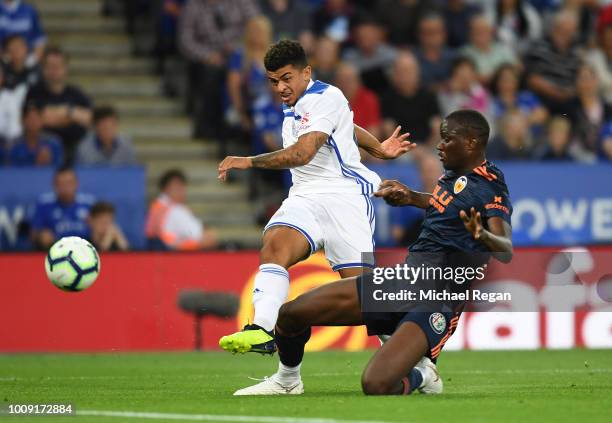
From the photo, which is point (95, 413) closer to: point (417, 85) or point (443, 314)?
point (443, 314)

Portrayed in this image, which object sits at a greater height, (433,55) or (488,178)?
(433,55)

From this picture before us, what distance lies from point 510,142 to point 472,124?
9.25m

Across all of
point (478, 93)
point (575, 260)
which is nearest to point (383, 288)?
point (575, 260)

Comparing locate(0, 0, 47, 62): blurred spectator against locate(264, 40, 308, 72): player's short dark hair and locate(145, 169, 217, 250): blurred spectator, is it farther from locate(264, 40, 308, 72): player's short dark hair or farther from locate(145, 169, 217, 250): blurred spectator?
locate(264, 40, 308, 72): player's short dark hair

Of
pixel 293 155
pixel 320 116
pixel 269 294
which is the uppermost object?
pixel 320 116

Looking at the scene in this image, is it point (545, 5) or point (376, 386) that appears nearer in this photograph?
point (376, 386)

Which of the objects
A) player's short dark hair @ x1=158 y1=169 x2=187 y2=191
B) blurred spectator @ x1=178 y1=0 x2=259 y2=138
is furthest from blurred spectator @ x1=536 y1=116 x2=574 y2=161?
player's short dark hair @ x1=158 y1=169 x2=187 y2=191

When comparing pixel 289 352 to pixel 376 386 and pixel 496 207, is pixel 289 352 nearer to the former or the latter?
pixel 376 386

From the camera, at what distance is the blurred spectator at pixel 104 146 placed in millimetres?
16922

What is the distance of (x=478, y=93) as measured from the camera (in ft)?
61.8

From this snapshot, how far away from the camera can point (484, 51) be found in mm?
19922

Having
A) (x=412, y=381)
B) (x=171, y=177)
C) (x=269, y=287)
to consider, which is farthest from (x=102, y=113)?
(x=412, y=381)

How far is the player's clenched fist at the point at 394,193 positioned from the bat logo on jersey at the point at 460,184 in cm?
39

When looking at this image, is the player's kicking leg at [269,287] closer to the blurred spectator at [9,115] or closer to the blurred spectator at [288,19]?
the blurred spectator at [9,115]
